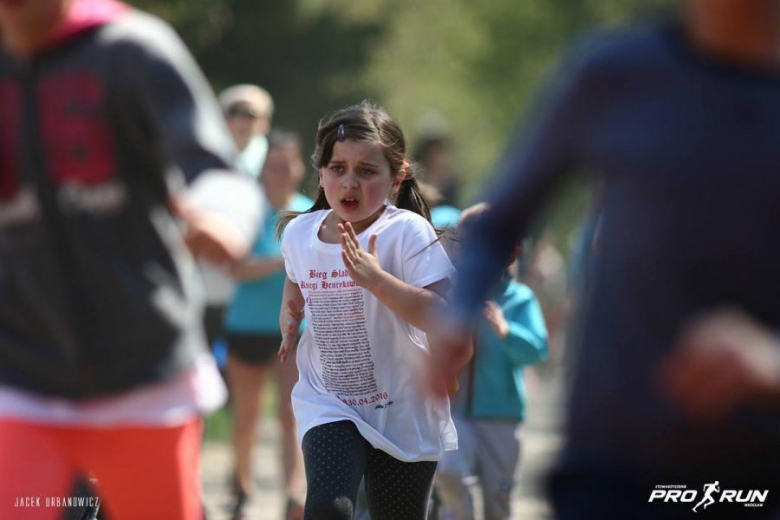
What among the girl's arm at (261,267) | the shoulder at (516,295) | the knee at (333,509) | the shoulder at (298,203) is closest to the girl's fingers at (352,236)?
the knee at (333,509)

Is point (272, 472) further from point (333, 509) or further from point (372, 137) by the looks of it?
point (333, 509)

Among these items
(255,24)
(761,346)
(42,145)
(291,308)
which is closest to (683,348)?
(761,346)

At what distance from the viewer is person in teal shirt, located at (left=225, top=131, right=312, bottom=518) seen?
31.4 feet

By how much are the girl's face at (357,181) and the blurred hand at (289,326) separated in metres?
0.37

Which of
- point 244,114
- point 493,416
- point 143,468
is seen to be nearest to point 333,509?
point 143,468

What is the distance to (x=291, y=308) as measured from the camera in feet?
19.6

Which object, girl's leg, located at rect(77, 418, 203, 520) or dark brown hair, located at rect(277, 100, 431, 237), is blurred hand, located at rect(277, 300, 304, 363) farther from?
girl's leg, located at rect(77, 418, 203, 520)

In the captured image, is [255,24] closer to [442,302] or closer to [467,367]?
[467,367]

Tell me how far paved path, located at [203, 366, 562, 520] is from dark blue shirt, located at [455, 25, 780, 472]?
3952mm

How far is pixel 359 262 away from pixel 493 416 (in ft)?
8.15

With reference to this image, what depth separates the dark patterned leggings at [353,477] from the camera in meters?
5.47

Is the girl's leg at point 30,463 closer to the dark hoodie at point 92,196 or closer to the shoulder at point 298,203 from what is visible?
Result: the dark hoodie at point 92,196

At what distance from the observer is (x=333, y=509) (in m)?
5.43

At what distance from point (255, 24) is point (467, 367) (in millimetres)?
18031
